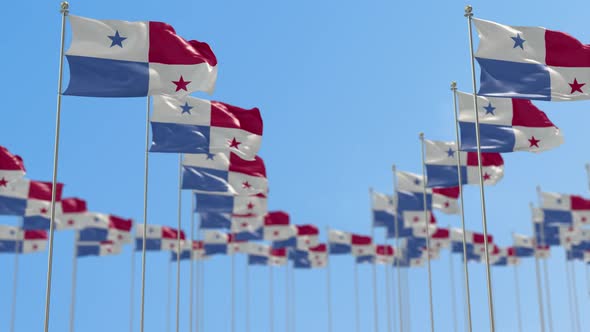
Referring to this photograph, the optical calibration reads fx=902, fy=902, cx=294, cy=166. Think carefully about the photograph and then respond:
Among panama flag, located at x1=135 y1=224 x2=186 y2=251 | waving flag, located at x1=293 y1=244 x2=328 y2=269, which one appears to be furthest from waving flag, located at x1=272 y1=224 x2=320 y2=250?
panama flag, located at x1=135 y1=224 x2=186 y2=251

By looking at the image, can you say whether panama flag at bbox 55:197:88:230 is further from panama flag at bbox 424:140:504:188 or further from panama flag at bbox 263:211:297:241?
panama flag at bbox 424:140:504:188

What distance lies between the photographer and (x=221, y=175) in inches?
1113

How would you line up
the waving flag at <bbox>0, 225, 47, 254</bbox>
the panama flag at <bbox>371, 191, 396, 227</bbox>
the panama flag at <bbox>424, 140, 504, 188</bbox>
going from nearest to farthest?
1. the panama flag at <bbox>424, 140, 504, 188</bbox>
2. the panama flag at <bbox>371, 191, 396, 227</bbox>
3. the waving flag at <bbox>0, 225, 47, 254</bbox>

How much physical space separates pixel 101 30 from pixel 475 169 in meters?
16.5

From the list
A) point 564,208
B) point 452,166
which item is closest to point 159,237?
point 564,208

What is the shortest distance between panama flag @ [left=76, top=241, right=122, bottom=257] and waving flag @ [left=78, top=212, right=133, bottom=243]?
1.49m

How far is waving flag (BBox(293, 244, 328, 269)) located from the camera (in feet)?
198

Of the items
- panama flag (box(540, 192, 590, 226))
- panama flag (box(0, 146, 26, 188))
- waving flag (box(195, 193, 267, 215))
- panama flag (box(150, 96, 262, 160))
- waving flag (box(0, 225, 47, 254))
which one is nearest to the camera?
panama flag (box(150, 96, 262, 160))

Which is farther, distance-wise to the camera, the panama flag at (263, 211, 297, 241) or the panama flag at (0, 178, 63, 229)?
the panama flag at (263, 211, 297, 241)

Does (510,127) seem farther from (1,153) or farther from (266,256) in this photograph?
(266,256)

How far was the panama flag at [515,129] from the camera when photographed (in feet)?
76.7

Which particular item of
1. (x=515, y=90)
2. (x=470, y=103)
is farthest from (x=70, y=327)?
(x=515, y=90)

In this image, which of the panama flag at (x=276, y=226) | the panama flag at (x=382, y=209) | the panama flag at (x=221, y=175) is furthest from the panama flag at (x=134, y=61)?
the panama flag at (x=276, y=226)

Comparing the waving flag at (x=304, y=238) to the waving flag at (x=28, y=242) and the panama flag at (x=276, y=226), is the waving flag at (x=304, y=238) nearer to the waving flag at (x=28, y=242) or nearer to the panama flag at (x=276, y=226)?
the panama flag at (x=276, y=226)
